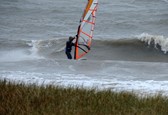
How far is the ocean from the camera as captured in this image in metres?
12.3

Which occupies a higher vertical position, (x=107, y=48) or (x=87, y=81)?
(x=87, y=81)

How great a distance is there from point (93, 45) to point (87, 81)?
10357mm

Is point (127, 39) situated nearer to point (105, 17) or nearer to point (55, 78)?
point (105, 17)

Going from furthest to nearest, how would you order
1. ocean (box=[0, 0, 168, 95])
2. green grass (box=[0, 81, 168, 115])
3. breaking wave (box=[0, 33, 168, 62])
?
breaking wave (box=[0, 33, 168, 62]), ocean (box=[0, 0, 168, 95]), green grass (box=[0, 81, 168, 115])

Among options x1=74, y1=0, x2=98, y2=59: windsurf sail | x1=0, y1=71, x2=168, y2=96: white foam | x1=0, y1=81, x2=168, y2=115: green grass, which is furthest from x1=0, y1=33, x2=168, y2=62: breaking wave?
x1=0, y1=81, x2=168, y2=115: green grass

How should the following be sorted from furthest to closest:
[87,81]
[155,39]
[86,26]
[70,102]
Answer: [155,39], [86,26], [87,81], [70,102]

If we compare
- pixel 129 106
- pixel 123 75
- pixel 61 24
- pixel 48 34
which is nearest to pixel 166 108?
pixel 129 106

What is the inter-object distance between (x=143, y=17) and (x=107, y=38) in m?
6.40

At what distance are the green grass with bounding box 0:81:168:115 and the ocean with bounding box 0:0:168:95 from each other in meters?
1.02

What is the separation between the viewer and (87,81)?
11.9 meters

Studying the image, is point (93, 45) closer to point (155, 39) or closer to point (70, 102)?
point (155, 39)

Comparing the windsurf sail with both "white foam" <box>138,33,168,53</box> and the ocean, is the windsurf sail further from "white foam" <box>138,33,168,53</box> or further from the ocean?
"white foam" <box>138,33,168,53</box>

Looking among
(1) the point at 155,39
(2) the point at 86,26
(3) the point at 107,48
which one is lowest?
(3) the point at 107,48

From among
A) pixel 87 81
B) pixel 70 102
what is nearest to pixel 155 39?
pixel 87 81
